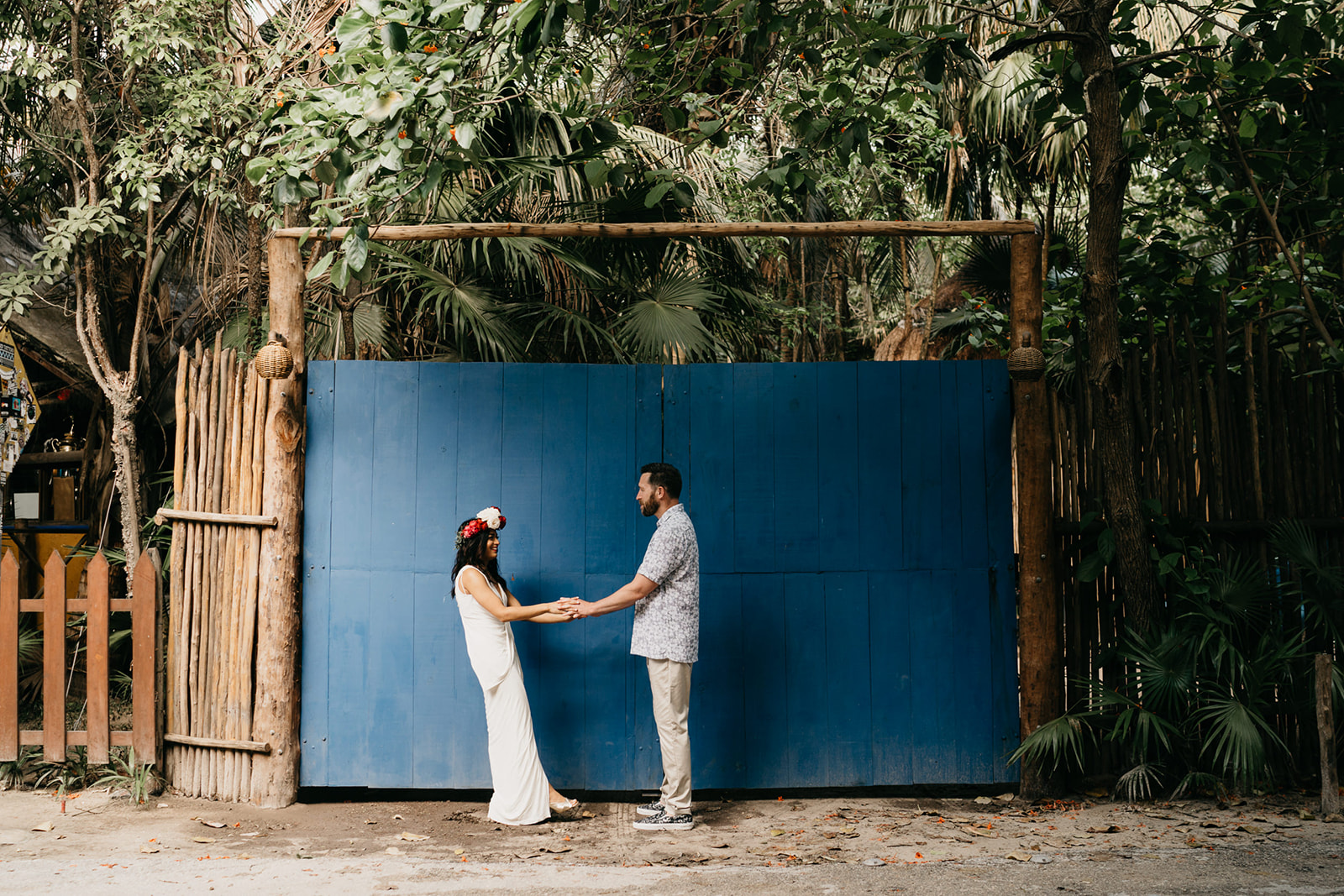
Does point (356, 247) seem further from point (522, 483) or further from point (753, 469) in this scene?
point (753, 469)

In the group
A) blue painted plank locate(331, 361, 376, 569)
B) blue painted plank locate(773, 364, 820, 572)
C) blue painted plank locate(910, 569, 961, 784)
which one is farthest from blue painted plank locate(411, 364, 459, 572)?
blue painted plank locate(910, 569, 961, 784)

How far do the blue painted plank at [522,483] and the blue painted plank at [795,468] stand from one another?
1221mm

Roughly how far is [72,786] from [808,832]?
371cm

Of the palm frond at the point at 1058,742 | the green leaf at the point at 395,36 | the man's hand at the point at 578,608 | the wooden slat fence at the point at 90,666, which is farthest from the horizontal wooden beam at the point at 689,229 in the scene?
the palm frond at the point at 1058,742

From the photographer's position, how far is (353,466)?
16.2ft

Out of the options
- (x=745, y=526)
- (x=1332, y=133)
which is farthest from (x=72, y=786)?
(x=1332, y=133)

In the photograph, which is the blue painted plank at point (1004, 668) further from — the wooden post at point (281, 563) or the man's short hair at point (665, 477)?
the wooden post at point (281, 563)

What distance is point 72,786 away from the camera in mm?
4941

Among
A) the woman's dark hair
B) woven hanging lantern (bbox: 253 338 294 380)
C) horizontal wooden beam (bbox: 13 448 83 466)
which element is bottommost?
the woman's dark hair

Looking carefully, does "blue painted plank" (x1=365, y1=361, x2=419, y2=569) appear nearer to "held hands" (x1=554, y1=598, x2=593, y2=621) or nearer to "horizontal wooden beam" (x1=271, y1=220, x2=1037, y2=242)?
"horizontal wooden beam" (x1=271, y1=220, x2=1037, y2=242)

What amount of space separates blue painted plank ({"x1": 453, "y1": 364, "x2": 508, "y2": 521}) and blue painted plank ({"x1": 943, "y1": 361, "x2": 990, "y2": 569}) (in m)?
2.34

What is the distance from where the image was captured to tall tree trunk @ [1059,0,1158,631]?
4770 mm

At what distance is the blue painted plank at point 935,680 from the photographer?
4.92m

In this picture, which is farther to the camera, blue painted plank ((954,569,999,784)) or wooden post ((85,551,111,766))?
blue painted plank ((954,569,999,784))
